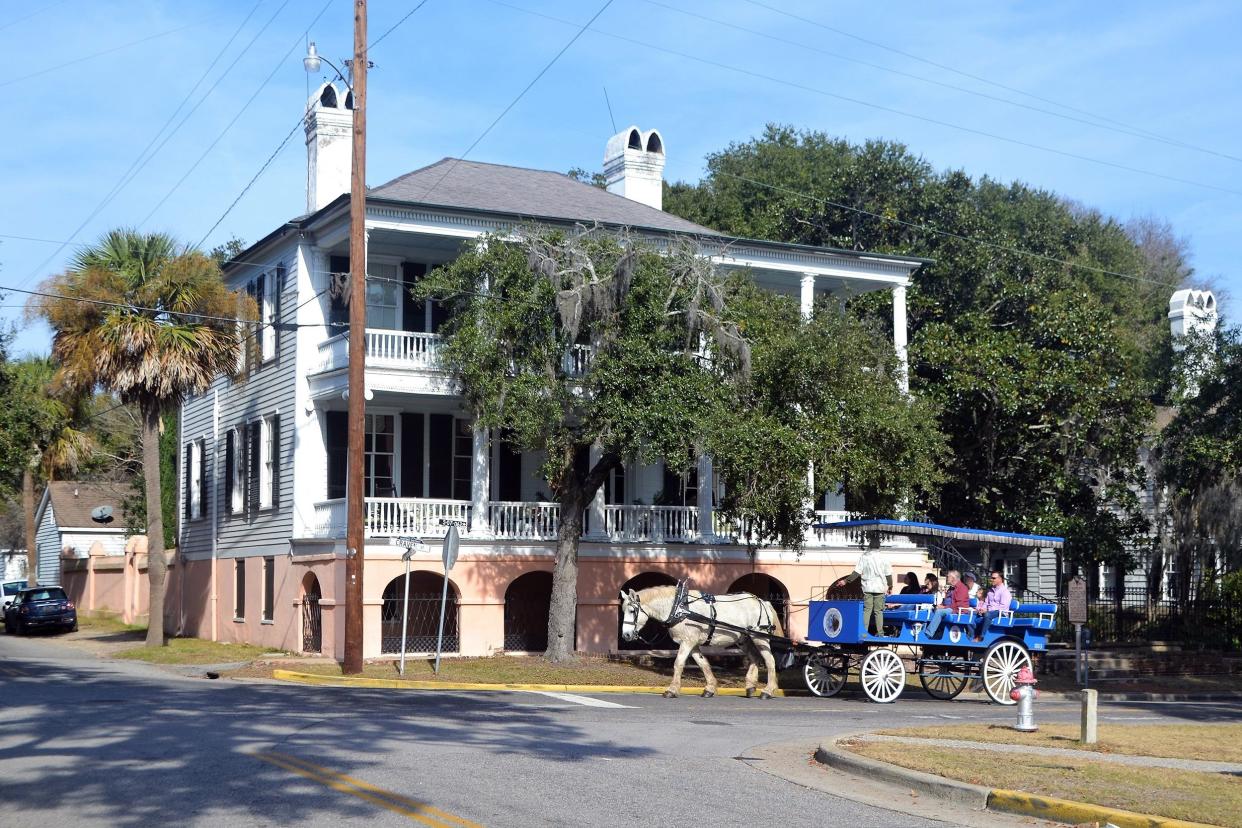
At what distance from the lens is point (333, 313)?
102ft

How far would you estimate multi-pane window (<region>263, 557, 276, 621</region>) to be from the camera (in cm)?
3244

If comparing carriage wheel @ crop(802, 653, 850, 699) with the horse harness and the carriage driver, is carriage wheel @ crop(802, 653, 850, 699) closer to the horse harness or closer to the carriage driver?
the horse harness

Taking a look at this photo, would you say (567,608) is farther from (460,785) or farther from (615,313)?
(460,785)

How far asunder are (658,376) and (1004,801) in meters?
14.4

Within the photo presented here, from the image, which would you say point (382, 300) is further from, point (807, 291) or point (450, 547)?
point (807, 291)

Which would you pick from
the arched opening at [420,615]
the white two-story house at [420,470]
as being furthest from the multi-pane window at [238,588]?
the arched opening at [420,615]

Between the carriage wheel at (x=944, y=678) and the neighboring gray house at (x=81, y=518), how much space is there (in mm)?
43883

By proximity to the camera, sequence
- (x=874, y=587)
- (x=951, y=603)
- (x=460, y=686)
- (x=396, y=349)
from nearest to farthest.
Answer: (x=874, y=587)
(x=951, y=603)
(x=460, y=686)
(x=396, y=349)

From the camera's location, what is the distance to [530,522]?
29.8 metres

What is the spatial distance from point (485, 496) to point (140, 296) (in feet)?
29.9

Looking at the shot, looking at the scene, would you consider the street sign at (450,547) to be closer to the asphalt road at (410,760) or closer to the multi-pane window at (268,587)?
the asphalt road at (410,760)

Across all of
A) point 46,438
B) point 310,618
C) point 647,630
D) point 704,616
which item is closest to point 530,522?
point 647,630

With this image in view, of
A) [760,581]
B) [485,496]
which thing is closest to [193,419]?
[485,496]

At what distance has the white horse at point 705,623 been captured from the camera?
22.9m
